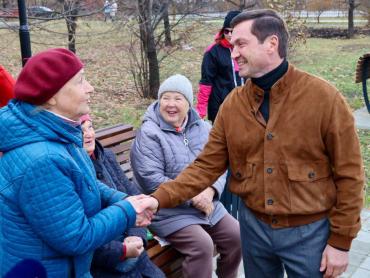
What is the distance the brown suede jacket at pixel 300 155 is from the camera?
229cm

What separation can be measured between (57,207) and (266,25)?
124 cm

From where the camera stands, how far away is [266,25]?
2326 mm

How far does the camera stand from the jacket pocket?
2.34 metres

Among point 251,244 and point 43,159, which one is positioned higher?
point 43,159

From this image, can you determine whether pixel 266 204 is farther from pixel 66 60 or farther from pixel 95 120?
pixel 95 120

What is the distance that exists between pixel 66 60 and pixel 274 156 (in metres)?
1.05

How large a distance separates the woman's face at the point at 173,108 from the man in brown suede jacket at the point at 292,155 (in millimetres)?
1212

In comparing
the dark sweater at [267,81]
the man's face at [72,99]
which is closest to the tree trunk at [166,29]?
the dark sweater at [267,81]

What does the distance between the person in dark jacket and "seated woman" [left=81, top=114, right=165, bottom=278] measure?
230cm

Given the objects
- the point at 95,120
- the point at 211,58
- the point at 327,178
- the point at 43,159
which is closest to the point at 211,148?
the point at 327,178

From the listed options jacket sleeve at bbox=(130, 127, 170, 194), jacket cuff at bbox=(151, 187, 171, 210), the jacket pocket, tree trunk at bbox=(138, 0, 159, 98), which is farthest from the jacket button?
tree trunk at bbox=(138, 0, 159, 98)

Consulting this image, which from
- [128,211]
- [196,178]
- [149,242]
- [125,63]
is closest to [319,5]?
[125,63]

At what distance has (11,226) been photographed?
2115mm

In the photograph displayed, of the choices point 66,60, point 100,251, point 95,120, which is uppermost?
point 66,60
